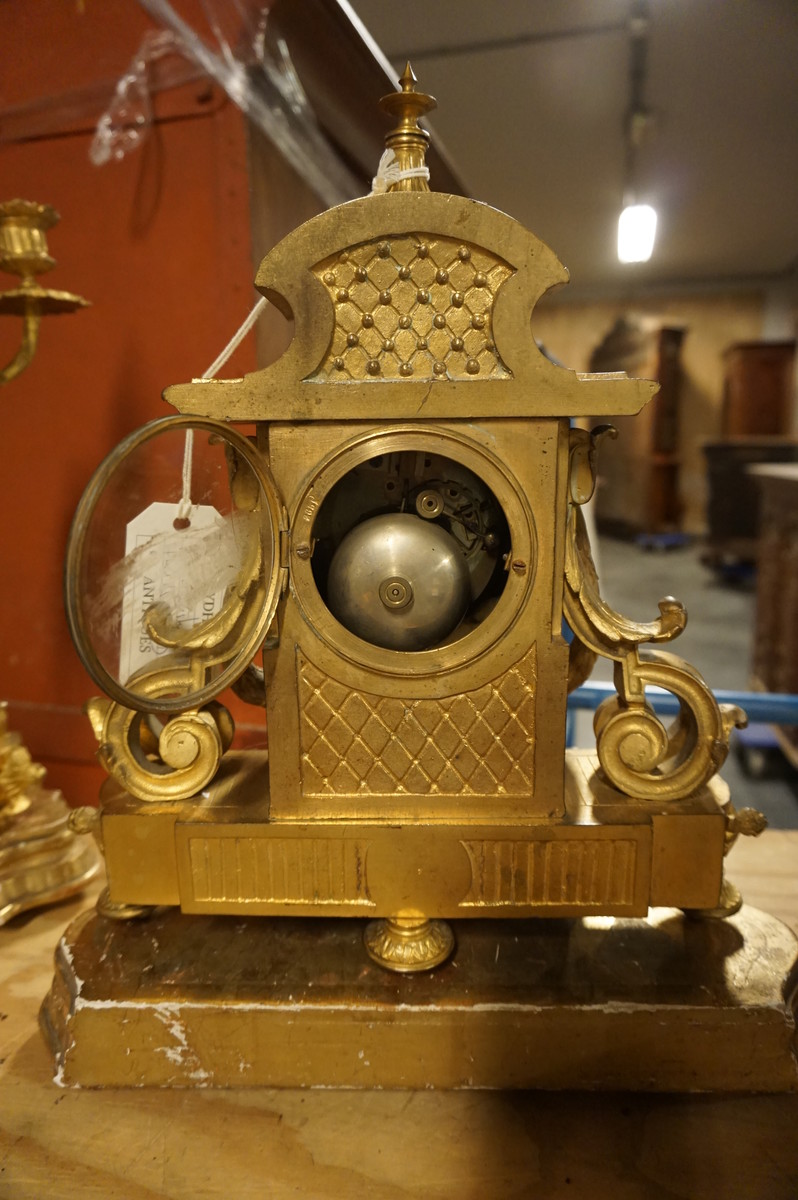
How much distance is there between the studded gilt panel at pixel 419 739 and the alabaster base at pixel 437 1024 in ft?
0.67

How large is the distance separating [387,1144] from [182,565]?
0.64 meters

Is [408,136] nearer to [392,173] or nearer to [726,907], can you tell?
[392,173]

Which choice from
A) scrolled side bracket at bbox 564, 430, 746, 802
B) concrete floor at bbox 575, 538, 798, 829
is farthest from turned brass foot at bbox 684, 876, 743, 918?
concrete floor at bbox 575, 538, 798, 829

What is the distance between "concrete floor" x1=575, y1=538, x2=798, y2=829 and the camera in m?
2.64

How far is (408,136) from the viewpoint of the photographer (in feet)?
2.47

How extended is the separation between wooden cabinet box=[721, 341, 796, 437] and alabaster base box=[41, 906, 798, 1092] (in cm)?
444

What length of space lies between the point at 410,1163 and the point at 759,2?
7.62 ft

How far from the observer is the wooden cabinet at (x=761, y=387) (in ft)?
14.6

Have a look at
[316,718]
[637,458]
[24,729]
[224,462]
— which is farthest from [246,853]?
[637,458]

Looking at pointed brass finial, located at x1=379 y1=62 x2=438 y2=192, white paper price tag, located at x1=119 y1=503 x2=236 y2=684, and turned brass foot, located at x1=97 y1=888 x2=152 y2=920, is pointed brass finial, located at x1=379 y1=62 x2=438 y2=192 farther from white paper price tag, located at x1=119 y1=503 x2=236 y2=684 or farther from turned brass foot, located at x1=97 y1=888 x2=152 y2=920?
turned brass foot, located at x1=97 y1=888 x2=152 y2=920

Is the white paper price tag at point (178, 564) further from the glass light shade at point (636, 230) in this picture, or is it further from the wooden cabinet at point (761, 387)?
the wooden cabinet at point (761, 387)

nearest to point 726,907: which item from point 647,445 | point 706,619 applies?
point 706,619

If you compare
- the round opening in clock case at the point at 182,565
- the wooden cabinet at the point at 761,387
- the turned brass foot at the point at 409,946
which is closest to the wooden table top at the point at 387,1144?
the turned brass foot at the point at 409,946

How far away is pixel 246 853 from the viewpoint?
78cm
